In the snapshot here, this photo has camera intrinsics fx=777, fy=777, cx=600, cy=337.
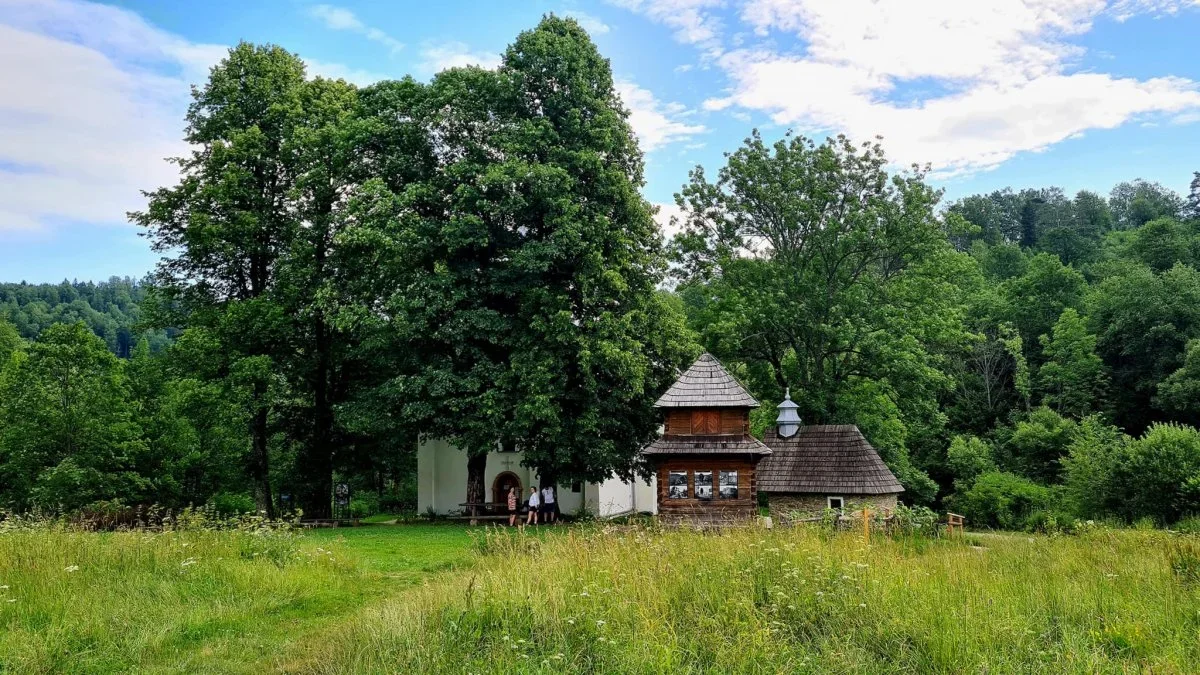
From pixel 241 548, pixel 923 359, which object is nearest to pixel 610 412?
pixel 923 359

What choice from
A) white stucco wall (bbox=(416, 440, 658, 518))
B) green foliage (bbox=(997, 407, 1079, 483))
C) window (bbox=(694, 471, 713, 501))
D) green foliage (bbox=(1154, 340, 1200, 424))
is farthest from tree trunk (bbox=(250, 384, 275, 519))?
green foliage (bbox=(1154, 340, 1200, 424))

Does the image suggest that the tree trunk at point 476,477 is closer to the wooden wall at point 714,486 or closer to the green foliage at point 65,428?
the wooden wall at point 714,486

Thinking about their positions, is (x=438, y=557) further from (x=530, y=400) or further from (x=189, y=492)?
(x=189, y=492)

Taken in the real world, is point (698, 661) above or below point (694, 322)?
below

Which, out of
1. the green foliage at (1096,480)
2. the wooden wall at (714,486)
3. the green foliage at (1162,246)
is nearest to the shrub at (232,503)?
the wooden wall at (714,486)

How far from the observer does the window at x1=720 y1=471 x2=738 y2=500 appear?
66.4 ft

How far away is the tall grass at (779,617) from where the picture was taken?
19.9ft

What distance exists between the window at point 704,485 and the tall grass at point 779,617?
11341 mm

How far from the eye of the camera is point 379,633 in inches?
270

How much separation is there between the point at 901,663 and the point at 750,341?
21487 millimetres

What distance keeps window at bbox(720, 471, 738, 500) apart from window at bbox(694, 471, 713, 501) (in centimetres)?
31

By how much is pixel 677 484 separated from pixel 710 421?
1868 mm

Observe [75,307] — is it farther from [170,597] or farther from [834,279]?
[170,597]

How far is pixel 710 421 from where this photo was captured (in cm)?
2038
